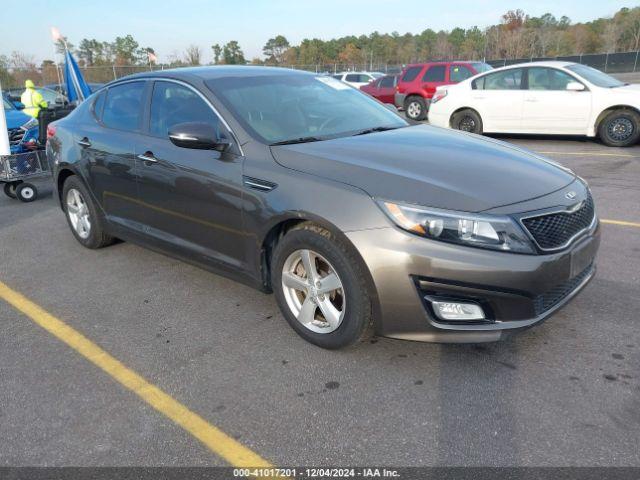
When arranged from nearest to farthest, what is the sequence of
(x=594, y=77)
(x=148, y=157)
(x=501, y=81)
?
(x=148, y=157)
(x=594, y=77)
(x=501, y=81)

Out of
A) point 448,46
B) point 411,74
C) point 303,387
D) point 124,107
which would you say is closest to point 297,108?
point 124,107

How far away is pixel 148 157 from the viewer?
4039 mm

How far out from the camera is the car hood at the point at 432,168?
2805 millimetres

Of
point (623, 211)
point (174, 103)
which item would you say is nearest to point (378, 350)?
point (174, 103)

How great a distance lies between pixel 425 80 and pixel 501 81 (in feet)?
16.3

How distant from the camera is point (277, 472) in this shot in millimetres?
2293

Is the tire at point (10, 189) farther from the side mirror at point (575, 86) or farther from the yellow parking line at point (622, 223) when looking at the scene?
the side mirror at point (575, 86)

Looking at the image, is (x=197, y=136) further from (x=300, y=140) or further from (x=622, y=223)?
(x=622, y=223)

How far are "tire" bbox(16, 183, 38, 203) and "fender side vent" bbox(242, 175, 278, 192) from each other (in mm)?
5749

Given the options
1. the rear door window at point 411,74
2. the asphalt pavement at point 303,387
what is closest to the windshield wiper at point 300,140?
the asphalt pavement at point 303,387

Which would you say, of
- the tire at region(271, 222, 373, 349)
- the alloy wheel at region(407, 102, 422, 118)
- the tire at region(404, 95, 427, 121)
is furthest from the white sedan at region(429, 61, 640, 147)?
the tire at region(271, 222, 373, 349)

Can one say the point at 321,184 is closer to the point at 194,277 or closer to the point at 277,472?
the point at 277,472

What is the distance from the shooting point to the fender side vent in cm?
323

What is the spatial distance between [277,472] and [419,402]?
816 mm
